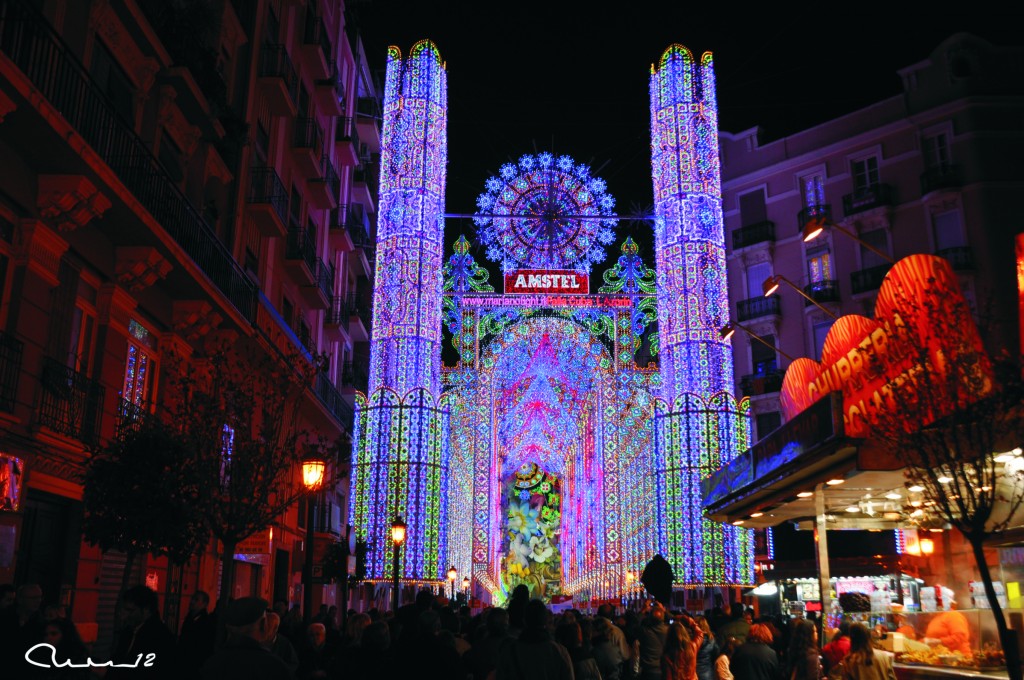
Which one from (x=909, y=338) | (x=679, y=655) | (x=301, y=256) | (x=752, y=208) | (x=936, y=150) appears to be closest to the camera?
(x=679, y=655)

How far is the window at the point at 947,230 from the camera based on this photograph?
110ft

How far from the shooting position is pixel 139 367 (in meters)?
17.0

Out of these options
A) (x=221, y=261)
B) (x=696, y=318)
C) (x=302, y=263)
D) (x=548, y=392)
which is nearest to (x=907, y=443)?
(x=221, y=261)

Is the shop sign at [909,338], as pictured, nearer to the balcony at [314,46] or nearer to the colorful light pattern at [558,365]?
the colorful light pattern at [558,365]

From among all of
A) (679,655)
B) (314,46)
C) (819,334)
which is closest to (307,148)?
(314,46)

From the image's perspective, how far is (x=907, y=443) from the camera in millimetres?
11008

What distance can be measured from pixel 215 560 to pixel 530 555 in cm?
3960

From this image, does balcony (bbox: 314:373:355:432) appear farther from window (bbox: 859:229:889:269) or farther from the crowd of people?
window (bbox: 859:229:889:269)

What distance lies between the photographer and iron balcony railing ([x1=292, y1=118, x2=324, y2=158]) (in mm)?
26703

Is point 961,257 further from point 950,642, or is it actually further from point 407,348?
point 950,642

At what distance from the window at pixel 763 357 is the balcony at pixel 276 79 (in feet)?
73.2

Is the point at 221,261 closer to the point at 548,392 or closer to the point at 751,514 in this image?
the point at 751,514

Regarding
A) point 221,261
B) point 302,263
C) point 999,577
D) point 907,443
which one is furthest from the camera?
point 302,263

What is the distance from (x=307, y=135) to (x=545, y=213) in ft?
38.8
